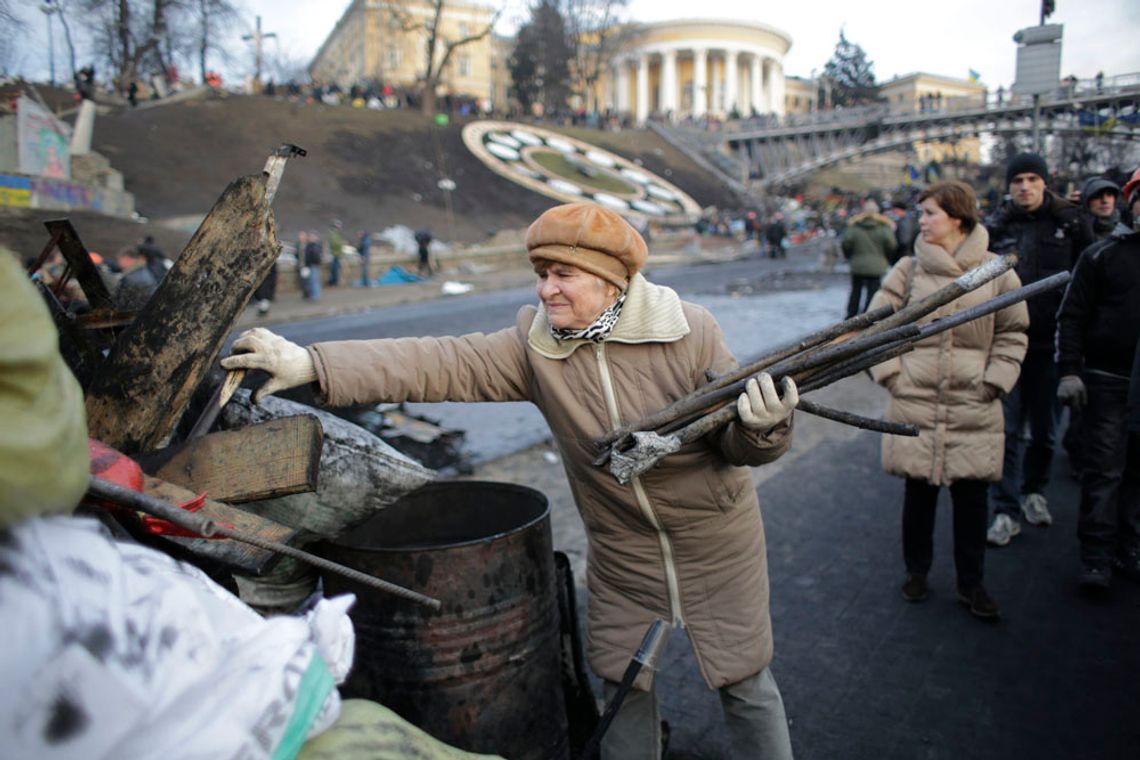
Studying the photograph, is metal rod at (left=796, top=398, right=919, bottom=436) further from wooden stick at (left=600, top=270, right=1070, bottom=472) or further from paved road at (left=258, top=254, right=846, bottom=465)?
paved road at (left=258, top=254, right=846, bottom=465)

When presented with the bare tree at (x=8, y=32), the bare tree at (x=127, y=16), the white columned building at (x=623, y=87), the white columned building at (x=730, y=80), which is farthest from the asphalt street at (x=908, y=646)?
the white columned building at (x=730, y=80)

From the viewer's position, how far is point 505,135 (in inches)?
1507

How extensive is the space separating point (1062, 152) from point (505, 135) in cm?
2708

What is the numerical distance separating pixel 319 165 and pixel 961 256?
93.1 ft

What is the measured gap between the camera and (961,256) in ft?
11.2

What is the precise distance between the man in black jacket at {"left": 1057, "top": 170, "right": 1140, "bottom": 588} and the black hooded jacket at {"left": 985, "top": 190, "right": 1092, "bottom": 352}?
0.53 metres

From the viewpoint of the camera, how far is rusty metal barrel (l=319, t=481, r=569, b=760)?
7.00 feet

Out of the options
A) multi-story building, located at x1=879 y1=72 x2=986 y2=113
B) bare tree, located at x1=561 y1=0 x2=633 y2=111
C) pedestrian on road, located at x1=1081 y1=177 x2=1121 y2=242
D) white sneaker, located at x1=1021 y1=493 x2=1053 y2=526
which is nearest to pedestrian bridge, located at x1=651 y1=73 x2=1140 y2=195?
multi-story building, located at x1=879 y1=72 x2=986 y2=113

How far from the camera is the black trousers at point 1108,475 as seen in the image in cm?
375

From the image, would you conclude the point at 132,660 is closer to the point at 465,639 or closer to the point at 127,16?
the point at 465,639

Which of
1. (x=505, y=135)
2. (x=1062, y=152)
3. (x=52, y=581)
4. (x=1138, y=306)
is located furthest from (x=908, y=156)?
(x=52, y=581)

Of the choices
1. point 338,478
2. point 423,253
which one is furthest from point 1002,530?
point 423,253

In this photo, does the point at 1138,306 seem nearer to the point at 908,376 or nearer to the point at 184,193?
the point at 908,376

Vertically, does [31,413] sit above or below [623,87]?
below
